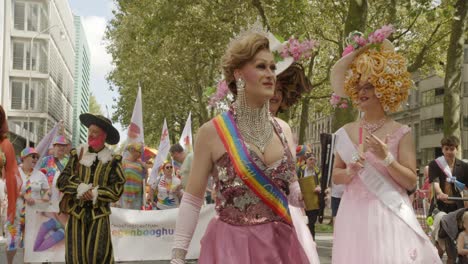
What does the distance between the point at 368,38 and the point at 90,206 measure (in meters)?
3.51

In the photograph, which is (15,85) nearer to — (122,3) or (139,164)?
(122,3)

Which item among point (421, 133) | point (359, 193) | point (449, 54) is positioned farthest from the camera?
point (421, 133)

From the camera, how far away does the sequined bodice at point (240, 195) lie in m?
3.69

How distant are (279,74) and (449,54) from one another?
15.7m

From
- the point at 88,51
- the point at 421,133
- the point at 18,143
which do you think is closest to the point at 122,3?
the point at 18,143

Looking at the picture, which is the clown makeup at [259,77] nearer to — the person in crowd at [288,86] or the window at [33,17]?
the person in crowd at [288,86]

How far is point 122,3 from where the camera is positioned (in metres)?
33.8

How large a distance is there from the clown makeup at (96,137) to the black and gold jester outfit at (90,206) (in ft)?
0.22

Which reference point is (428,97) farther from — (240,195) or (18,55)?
(240,195)

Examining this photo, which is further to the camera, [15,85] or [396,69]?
[15,85]

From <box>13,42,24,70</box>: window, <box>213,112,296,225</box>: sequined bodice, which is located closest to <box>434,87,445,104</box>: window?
<box>13,42,24,70</box>: window

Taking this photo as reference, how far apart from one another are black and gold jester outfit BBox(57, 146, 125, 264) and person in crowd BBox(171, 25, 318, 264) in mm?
4071

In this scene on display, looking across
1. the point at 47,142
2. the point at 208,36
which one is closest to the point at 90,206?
the point at 47,142

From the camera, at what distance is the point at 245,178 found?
3674 mm
